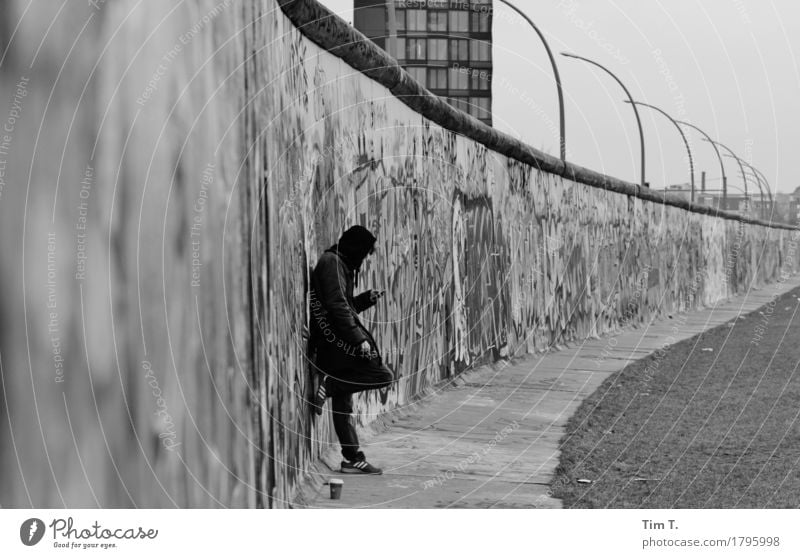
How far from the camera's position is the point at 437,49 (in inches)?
2429

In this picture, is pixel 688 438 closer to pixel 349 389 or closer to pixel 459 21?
pixel 349 389

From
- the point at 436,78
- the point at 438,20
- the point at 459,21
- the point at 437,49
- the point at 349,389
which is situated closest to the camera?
the point at 349,389

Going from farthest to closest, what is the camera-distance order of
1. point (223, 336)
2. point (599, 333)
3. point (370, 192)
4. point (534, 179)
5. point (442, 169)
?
point (599, 333), point (534, 179), point (442, 169), point (370, 192), point (223, 336)

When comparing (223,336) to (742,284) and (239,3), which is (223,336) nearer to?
(239,3)

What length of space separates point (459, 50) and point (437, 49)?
11597 millimetres

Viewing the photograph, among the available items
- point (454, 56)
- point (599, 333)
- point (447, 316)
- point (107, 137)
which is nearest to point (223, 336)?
point (107, 137)

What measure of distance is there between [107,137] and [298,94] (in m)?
2.87

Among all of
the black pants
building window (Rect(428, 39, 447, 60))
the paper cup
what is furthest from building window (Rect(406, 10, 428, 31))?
the paper cup

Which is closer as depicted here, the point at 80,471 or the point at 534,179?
the point at 80,471

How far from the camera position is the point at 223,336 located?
4730mm

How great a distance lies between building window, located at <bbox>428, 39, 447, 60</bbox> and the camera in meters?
59.0

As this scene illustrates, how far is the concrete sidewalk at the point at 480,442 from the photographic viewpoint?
20.8 feet

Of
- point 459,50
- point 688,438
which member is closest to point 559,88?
point 688,438

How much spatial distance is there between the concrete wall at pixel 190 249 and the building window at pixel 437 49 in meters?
50.1
